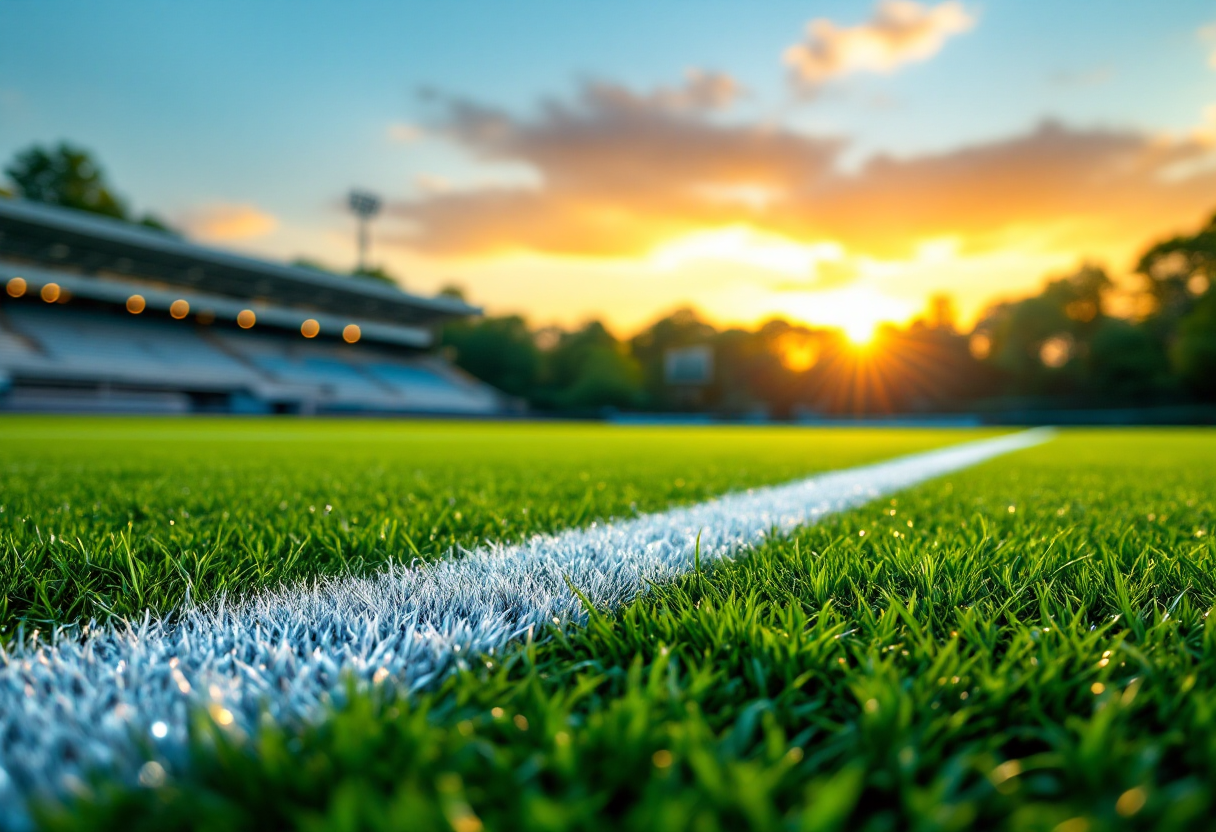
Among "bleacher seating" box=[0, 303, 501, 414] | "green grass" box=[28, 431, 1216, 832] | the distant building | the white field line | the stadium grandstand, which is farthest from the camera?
the distant building

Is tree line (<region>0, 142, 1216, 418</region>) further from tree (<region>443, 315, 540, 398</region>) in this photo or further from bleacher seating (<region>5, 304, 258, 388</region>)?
bleacher seating (<region>5, 304, 258, 388</region>)

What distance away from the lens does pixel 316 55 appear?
28.3m

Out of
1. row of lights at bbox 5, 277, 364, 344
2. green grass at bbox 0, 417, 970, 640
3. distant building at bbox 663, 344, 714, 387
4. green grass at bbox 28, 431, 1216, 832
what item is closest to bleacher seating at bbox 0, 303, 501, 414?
row of lights at bbox 5, 277, 364, 344

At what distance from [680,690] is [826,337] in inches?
2070

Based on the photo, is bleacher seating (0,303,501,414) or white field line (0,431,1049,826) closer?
white field line (0,431,1049,826)

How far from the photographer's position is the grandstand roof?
866 inches

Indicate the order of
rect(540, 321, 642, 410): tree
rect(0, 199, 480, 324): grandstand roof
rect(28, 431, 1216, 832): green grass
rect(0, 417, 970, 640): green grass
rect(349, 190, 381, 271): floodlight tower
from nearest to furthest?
rect(28, 431, 1216, 832): green grass → rect(0, 417, 970, 640): green grass → rect(0, 199, 480, 324): grandstand roof → rect(349, 190, 381, 271): floodlight tower → rect(540, 321, 642, 410): tree

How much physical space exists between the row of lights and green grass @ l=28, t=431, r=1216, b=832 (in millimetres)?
31629

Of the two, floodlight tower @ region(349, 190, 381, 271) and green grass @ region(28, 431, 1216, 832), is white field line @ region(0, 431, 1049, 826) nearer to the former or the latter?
green grass @ region(28, 431, 1216, 832)

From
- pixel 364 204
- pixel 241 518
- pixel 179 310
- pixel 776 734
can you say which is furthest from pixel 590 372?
pixel 776 734

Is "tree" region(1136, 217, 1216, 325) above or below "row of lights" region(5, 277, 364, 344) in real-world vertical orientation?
above

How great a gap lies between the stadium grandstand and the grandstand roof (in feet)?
0.18

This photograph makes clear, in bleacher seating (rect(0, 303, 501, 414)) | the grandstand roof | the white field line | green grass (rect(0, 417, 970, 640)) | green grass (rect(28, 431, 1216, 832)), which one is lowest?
green grass (rect(0, 417, 970, 640))

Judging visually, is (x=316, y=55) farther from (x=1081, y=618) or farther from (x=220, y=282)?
(x=1081, y=618)
